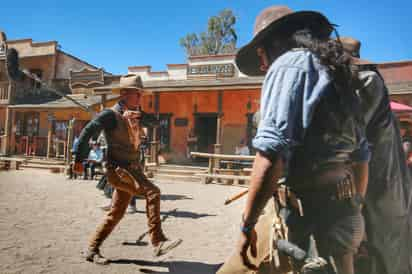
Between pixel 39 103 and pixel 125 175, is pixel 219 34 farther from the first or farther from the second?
pixel 125 175

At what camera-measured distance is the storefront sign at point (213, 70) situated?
14.9 m

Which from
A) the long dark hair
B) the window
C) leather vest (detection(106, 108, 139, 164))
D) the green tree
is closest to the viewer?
the long dark hair

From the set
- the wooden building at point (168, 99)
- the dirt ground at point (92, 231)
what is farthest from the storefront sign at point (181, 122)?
the dirt ground at point (92, 231)

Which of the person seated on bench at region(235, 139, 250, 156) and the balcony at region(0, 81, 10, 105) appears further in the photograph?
the balcony at region(0, 81, 10, 105)

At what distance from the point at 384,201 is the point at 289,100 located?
776 mm

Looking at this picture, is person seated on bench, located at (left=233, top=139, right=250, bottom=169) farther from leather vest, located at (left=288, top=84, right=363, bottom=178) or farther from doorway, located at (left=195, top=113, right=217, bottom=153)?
leather vest, located at (left=288, top=84, right=363, bottom=178)

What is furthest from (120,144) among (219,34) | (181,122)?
(219,34)

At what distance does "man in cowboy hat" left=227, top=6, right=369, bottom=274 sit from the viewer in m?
1.13

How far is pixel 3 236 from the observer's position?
380cm

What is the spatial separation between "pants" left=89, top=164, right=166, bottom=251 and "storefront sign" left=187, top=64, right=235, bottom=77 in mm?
12318

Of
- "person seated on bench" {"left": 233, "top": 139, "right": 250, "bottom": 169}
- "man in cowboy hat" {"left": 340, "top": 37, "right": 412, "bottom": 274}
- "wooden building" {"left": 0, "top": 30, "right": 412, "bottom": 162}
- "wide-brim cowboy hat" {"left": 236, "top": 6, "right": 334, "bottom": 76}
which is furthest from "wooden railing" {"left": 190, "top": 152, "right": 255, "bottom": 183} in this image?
"wide-brim cowboy hat" {"left": 236, "top": 6, "right": 334, "bottom": 76}

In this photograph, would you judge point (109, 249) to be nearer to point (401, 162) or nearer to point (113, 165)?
point (113, 165)

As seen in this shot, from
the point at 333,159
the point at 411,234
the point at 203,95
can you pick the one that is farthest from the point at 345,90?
the point at 203,95

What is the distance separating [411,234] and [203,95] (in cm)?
1345
